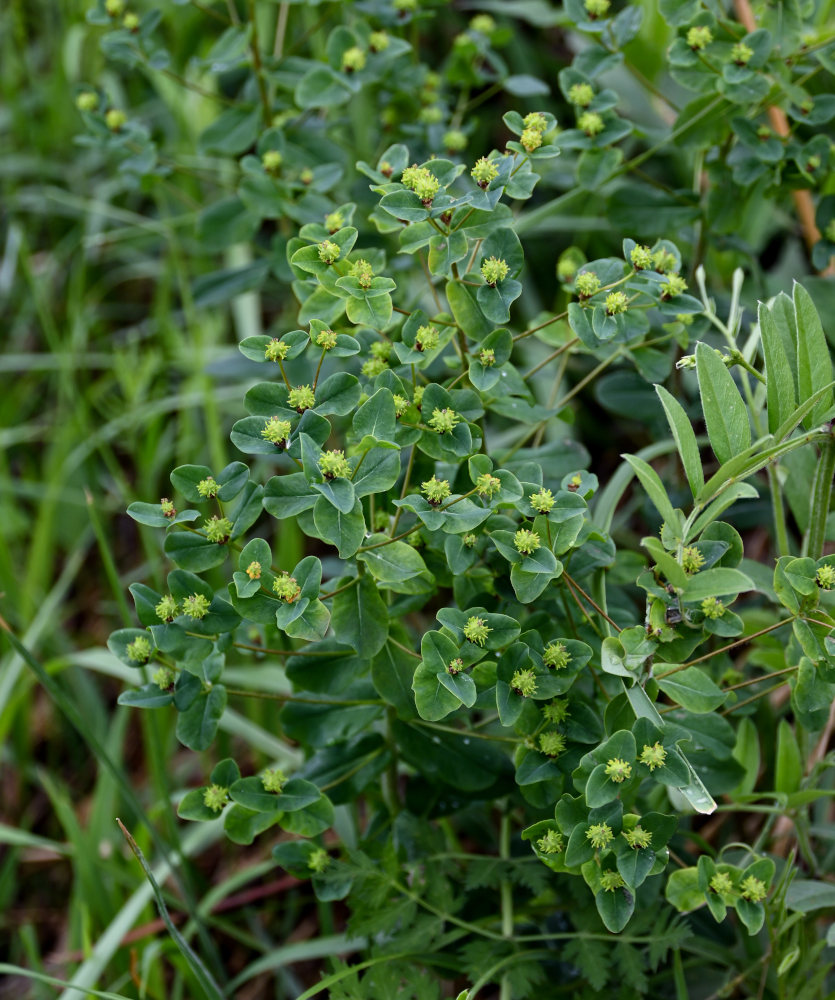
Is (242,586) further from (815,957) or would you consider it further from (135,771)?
(135,771)

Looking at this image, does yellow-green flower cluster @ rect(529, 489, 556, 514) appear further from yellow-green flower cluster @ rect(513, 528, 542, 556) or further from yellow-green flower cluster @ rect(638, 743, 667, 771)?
yellow-green flower cluster @ rect(638, 743, 667, 771)

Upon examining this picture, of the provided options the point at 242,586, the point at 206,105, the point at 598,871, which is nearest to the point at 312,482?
the point at 242,586

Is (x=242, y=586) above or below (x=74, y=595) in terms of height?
above

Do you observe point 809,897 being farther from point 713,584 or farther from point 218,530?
point 218,530

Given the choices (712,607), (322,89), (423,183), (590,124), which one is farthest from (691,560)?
(322,89)

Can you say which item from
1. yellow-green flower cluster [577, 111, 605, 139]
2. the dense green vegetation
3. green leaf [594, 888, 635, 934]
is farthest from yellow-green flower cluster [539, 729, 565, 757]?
yellow-green flower cluster [577, 111, 605, 139]

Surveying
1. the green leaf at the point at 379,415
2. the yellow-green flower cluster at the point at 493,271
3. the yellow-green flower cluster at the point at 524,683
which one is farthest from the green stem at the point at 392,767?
the yellow-green flower cluster at the point at 493,271
